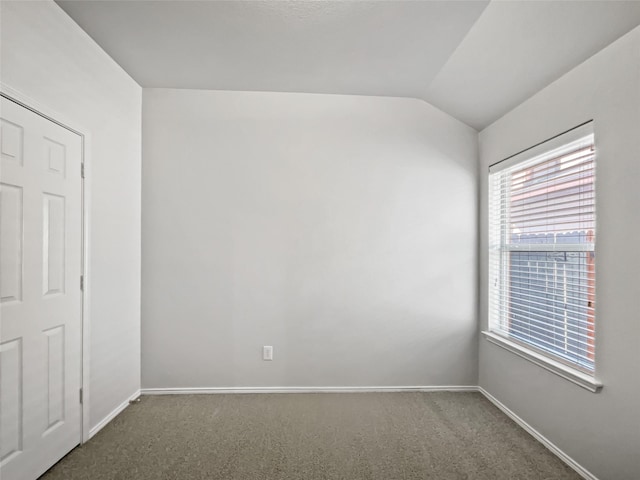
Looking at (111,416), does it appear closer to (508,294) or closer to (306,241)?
(306,241)

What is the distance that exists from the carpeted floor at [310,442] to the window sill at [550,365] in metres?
0.51

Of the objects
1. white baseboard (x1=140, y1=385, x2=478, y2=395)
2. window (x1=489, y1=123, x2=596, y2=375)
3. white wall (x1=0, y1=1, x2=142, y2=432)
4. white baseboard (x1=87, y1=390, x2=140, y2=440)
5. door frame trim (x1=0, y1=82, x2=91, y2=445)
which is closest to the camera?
white wall (x1=0, y1=1, x2=142, y2=432)

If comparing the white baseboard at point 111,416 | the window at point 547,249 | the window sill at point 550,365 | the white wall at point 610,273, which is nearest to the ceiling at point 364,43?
the white wall at point 610,273

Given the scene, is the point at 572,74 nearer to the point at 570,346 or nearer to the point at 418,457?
the point at 570,346

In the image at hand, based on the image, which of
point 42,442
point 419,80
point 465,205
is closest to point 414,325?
point 465,205

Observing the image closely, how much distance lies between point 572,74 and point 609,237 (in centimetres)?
101

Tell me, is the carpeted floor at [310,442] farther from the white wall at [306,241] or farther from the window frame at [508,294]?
the window frame at [508,294]

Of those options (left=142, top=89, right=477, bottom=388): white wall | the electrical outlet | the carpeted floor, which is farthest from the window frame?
the electrical outlet

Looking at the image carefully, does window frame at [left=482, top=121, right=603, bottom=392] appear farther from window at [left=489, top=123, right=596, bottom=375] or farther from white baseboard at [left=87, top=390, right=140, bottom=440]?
white baseboard at [left=87, top=390, right=140, bottom=440]

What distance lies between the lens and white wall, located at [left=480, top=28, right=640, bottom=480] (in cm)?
179

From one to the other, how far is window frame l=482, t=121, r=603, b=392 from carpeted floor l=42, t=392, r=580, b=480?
21.0 inches

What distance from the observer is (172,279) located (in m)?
3.16

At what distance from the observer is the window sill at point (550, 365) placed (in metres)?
2.01

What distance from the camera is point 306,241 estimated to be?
128 inches
